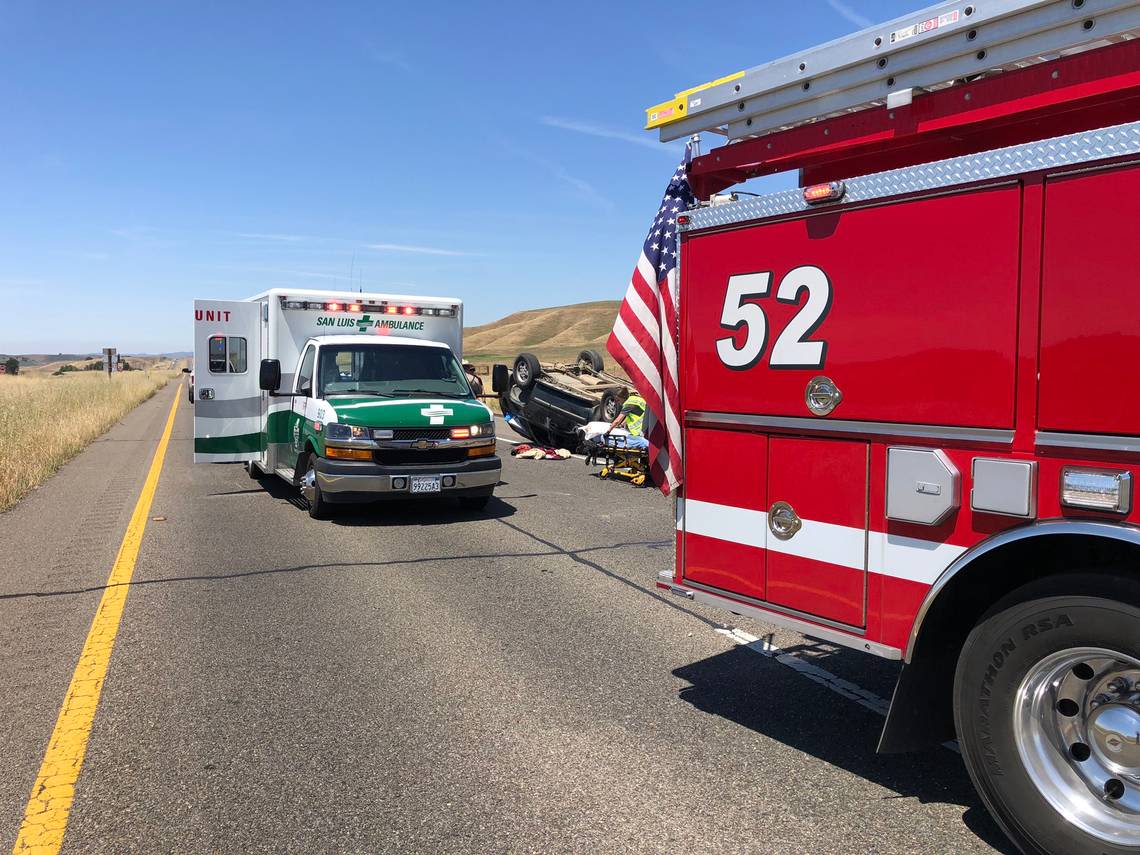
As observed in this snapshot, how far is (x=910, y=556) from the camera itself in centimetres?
329

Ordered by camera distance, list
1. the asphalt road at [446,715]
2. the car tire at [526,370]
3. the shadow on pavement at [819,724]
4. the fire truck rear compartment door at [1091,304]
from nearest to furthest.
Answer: the fire truck rear compartment door at [1091,304], the asphalt road at [446,715], the shadow on pavement at [819,724], the car tire at [526,370]

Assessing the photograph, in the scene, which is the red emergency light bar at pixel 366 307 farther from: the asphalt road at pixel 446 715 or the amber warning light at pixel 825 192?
the amber warning light at pixel 825 192

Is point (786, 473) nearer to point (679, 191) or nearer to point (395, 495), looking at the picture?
point (679, 191)

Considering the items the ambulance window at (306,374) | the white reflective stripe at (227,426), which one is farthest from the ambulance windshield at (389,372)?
the white reflective stripe at (227,426)

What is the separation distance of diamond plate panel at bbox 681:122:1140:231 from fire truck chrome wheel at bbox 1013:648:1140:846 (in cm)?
152

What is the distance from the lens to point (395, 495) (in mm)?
9312

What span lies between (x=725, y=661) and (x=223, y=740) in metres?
2.72

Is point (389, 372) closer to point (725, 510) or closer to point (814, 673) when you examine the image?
point (814, 673)

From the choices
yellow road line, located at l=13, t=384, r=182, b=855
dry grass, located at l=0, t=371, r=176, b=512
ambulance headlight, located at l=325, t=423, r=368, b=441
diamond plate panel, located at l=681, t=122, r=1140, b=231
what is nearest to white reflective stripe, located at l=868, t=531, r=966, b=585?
diamond plate panel, located at l=681, t=122, r=1140, b=231

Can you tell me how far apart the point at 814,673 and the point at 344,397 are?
642 cm

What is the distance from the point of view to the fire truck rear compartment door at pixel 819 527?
3.48m

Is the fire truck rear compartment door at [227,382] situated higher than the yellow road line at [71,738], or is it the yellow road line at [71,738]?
the fire truck rear compartment door at [227,382]

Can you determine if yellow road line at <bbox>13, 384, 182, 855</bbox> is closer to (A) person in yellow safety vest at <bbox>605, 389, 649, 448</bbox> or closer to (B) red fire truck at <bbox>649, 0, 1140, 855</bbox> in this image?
(B) red fire truck at <bbox>649, 0, 1140, 855</bbox>

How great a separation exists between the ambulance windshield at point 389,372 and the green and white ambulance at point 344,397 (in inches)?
0.5
